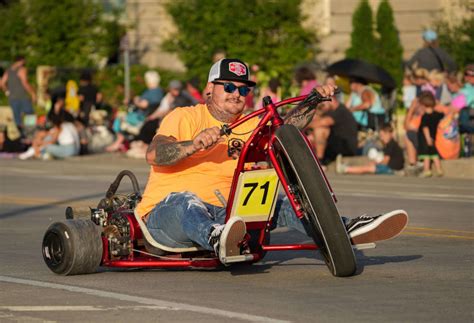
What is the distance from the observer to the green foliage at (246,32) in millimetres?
32281

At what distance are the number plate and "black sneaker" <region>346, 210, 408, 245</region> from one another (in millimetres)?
538

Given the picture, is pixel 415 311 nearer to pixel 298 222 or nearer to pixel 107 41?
pixel 298 222

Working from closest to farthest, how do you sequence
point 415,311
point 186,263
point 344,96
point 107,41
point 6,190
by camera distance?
point 415,311, point 186,263, point 6,190, point 344,96, point 107,41

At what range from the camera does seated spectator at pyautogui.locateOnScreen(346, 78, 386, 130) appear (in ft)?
78.5

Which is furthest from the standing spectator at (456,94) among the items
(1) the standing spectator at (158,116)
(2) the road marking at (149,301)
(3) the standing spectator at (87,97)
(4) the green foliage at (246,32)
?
(2) the road marking at (149,301)

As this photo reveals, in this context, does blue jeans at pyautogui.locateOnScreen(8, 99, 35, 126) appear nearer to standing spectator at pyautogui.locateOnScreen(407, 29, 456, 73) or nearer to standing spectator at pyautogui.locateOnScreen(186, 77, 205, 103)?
standing spectator at pyautogui.locateOnScreen(186, 77, 205, 103)

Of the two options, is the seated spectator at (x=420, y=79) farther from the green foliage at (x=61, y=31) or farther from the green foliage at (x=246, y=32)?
the green foliage at (x=61, y=31)

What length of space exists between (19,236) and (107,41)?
25496mm

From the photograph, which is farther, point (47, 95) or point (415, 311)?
point (47, 95)

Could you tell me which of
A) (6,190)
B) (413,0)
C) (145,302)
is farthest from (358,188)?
(413,0)

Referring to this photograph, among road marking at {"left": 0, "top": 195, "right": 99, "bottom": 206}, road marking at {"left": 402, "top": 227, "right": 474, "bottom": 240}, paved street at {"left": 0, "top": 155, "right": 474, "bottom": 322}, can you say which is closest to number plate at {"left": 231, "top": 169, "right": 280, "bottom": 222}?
paved street at {"left": 0, "top": 155, "right": 474, "bottom": 322}

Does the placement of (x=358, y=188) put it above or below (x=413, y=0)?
below

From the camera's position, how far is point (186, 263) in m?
9.27

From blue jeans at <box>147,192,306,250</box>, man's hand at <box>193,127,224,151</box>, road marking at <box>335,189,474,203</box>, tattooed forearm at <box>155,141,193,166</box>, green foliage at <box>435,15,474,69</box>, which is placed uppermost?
green foliage at <box>435,15,474,69</box>
